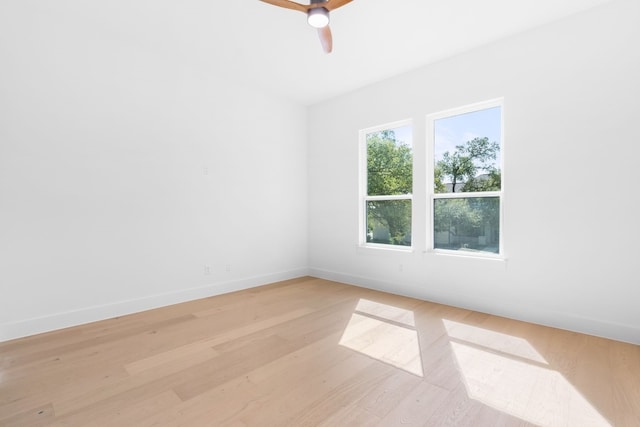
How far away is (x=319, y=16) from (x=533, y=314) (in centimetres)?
337

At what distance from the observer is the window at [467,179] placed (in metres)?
3.51

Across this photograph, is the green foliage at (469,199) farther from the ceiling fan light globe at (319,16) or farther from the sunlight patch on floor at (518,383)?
the ceiling fan light globe at (319,16)

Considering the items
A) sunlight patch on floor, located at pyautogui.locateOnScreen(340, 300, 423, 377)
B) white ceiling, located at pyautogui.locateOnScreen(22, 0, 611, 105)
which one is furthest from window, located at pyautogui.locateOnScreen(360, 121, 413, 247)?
sunlight patch on floor, located at pyautogui.locateOnScreen(340, 300, 423, 377)

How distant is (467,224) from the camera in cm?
373

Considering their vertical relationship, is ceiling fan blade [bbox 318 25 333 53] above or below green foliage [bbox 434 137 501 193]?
above

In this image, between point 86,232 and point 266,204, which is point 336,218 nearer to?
point 266,204

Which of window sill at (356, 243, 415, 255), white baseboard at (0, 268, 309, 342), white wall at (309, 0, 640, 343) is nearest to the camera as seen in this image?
white wall at (309, 0, 640, 343)

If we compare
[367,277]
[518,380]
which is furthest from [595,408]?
[367,277]

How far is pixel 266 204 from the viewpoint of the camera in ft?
16.1

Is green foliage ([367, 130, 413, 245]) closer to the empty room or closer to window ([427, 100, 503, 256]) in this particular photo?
the empty room

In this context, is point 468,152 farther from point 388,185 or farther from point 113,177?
point 113,177

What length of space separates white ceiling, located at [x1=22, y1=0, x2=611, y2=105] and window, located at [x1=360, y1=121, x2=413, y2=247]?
88 cm

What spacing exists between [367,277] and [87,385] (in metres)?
3.37

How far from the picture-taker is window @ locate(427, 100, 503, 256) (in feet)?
11.5
